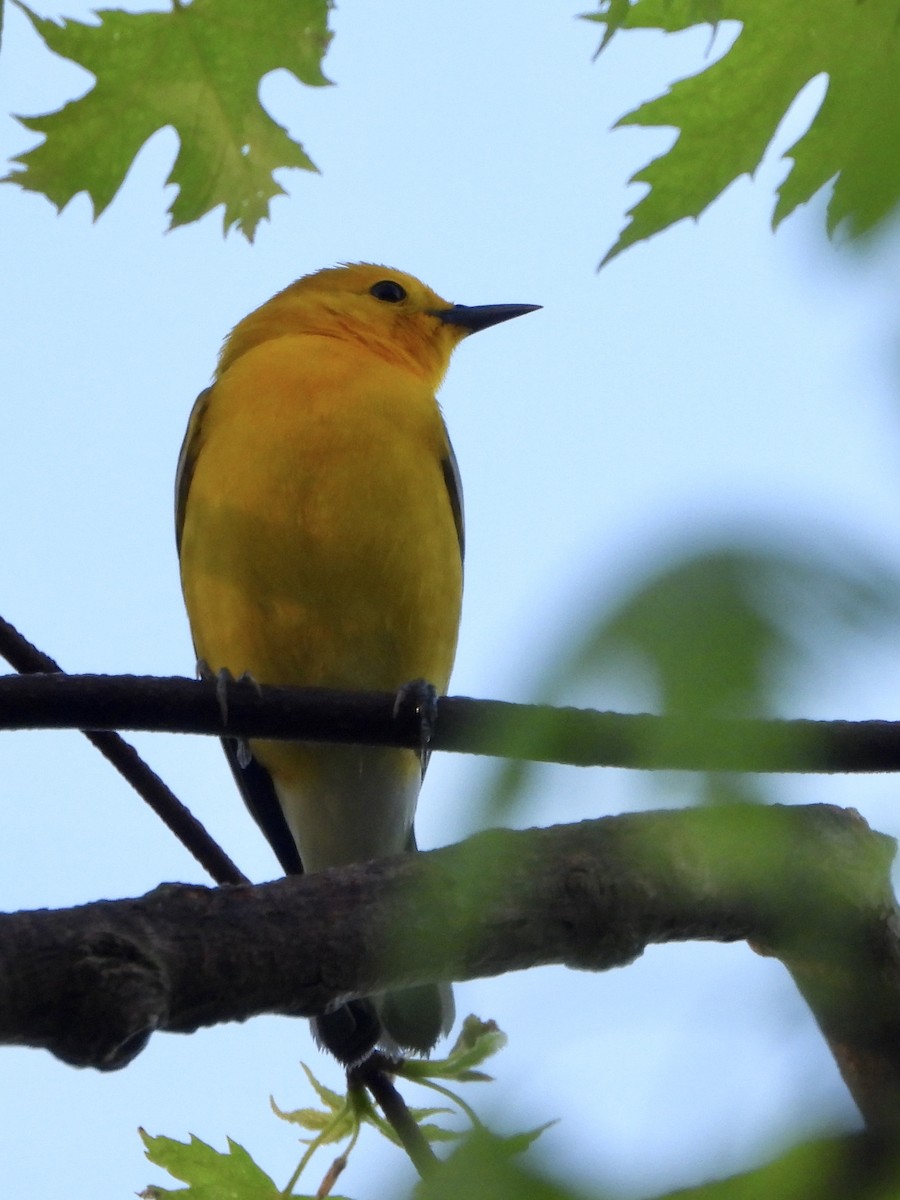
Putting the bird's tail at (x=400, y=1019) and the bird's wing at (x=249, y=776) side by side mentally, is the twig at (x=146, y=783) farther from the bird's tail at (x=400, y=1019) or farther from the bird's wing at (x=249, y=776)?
the bird's wing at (x=249, y=776)

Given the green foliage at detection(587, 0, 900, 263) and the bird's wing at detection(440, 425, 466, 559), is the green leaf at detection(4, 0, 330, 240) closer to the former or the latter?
the green foliage at detection(587, 0, 900, 263)

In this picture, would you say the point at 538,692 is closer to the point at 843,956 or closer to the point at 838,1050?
the point at 838,1050

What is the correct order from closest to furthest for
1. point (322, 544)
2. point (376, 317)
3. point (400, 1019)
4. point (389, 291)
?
1. point (400, 1019)
2. point (322, 544)
3. point (376, 317)
4. point (389, 291)

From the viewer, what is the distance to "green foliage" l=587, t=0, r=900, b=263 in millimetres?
2184

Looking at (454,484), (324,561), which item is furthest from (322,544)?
(454,484)

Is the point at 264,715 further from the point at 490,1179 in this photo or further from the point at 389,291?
the point at 389,291

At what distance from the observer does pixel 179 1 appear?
124 inches

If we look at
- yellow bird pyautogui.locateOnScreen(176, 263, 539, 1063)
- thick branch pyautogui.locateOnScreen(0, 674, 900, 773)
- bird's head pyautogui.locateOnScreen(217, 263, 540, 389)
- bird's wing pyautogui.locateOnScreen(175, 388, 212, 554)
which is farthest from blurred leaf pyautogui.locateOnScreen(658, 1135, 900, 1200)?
bird's head pyautogui.locateOnScreen(217, 263, 540, 389)

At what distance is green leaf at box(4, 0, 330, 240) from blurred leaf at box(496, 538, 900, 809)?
260cm

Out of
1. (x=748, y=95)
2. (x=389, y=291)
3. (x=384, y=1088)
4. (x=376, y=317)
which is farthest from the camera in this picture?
(x=389, y=291)

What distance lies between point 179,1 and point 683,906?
85.3 inches

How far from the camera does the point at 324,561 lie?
5.23 meters

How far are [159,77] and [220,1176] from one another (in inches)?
94.6

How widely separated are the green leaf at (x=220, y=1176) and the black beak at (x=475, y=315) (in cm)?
489
